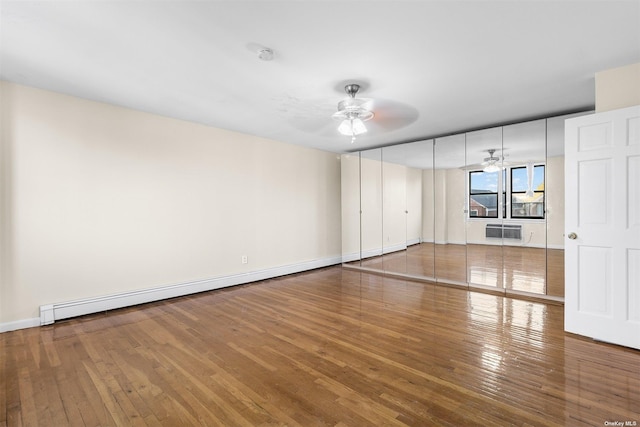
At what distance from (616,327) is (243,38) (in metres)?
4.17

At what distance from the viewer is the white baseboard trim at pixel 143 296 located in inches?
132

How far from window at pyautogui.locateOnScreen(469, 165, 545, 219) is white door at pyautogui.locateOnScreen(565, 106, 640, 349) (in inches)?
54.1

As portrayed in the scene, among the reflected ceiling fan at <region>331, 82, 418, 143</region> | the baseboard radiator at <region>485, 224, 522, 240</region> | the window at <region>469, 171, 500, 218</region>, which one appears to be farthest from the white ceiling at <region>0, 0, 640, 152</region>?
the baseboard radiator at <region>485, 224, 522, 240</region>

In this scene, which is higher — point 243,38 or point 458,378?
point 243,38

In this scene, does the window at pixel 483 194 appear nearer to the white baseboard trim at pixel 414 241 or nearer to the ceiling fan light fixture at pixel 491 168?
the ceiling fan light fixture at pixel 491 168

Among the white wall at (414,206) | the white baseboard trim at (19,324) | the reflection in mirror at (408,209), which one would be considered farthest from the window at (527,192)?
the white baseboard trim at (19,324)

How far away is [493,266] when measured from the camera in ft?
15.7

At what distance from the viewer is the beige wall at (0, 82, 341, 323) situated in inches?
126

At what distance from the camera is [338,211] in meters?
6.91

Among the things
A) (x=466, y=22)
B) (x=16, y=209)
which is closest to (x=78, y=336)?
(x=16, y=209)

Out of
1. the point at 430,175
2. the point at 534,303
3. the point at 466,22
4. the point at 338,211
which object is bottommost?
the point at 534,303

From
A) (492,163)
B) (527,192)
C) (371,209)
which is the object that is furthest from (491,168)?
(371,209)

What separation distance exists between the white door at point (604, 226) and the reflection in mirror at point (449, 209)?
6.38 ft

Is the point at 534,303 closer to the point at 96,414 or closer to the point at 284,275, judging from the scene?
the point at 284,275
